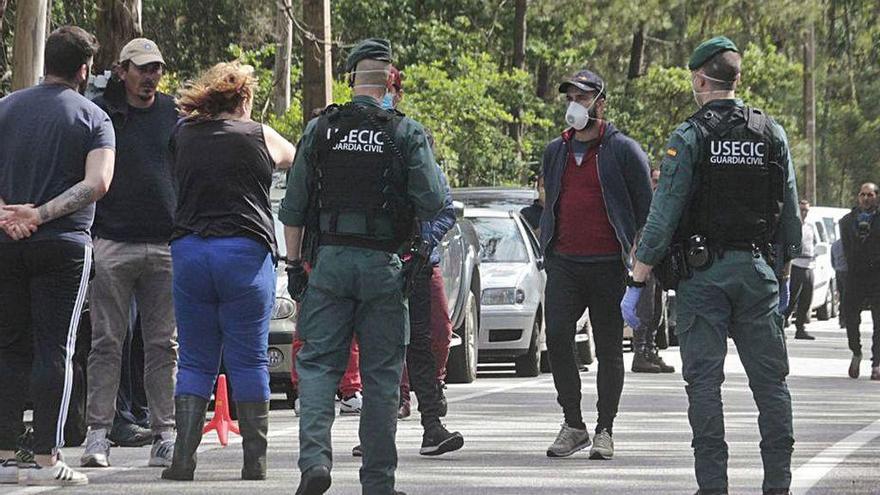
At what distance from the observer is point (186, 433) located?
944 cm

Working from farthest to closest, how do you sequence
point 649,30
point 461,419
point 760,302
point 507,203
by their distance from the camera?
1. point 649,30
2. point 507,203
3. point 461,419
4. point 760,302

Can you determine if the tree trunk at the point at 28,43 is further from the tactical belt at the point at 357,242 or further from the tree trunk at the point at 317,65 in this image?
the tactical belt at the point at 357,242

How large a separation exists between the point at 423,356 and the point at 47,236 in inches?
102

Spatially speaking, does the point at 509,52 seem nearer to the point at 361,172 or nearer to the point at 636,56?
the point at 636,56

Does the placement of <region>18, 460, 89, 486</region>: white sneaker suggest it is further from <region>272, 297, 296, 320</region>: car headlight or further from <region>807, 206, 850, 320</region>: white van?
<region>807, 206, 850, 320</region>: white van

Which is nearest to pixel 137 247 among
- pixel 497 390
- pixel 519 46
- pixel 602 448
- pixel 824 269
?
pixel 602 448

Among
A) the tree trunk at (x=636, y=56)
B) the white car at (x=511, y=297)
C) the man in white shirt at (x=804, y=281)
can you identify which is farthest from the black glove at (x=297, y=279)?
the tree trunk at (x=636, y=56)

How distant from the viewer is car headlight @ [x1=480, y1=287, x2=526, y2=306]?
18766 mm

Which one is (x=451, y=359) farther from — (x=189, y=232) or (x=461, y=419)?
(x=189, y=232)

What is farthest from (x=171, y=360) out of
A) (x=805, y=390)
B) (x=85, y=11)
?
(x=85, y=11)

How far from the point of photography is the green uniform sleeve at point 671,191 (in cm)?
854

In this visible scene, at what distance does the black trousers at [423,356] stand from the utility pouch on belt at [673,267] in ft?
8.08

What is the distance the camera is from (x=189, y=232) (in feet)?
31.2

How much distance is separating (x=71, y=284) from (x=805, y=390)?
9677 millimetres
